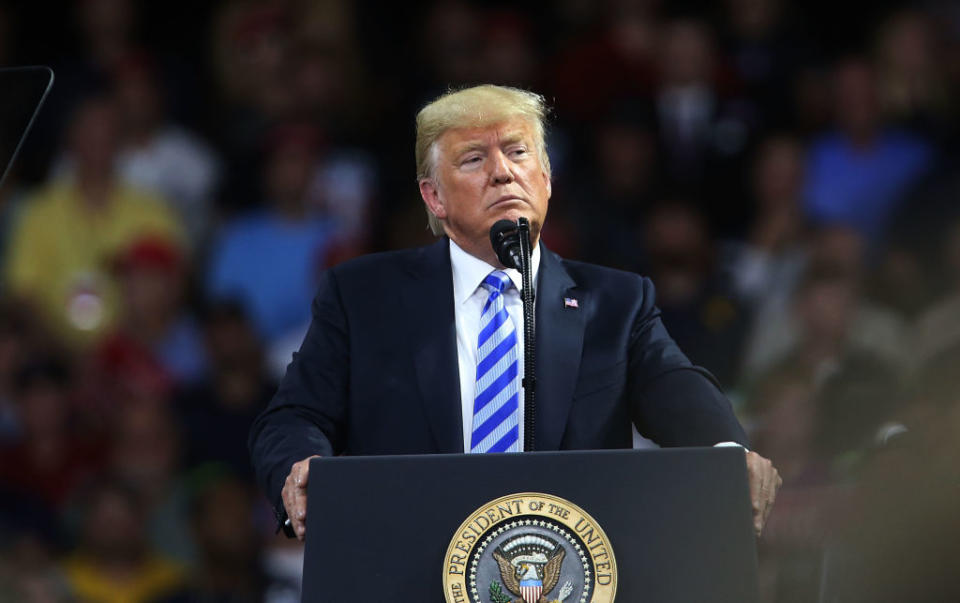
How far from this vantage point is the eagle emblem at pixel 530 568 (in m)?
2.19

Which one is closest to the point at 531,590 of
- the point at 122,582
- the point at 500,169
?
the point at 500,169

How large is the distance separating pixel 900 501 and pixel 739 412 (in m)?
2.32

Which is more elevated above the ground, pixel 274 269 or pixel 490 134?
→ pixel 274 269

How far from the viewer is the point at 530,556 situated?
7.25ft

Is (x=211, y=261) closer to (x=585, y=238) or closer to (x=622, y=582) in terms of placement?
(x=585, y=238)

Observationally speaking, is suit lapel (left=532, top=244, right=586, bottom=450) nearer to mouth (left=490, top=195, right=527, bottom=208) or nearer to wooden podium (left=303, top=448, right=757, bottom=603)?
mouth (left=490, top=195, right=527, bottom=208)

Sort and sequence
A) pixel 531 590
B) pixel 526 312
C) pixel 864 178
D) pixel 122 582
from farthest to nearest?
pixel 864 178 < pixel 122 582 < pixel 526 312 < pixel 531 590

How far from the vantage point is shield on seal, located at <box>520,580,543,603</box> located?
7.18 feet

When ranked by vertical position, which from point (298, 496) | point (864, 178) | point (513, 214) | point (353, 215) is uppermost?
point (864, 178)

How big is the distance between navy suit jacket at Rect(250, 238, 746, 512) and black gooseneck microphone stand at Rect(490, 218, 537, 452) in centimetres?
17

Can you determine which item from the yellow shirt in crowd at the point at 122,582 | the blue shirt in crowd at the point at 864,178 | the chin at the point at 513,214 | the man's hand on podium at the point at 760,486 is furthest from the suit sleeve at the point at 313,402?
the blue shirt in crowd at the point at 864,178

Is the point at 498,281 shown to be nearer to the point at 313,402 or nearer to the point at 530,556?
the point at 313,402

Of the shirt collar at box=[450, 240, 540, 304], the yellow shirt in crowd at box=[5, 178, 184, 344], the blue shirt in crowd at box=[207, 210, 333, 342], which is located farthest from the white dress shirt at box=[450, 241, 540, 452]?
the yellow shirt in crowd at box=[5, 178, 184, 344]

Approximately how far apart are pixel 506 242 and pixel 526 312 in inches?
8.1
